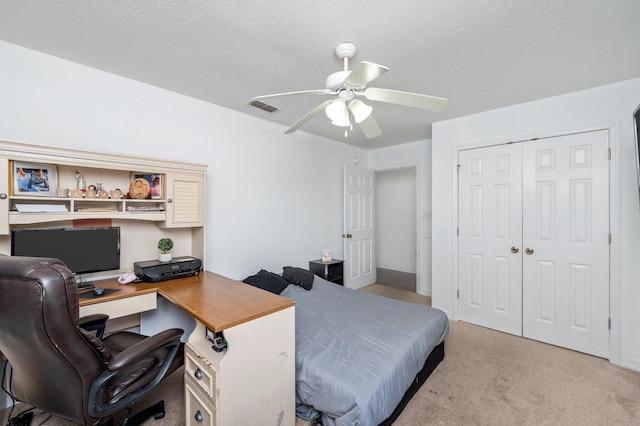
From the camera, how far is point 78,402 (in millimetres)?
1184

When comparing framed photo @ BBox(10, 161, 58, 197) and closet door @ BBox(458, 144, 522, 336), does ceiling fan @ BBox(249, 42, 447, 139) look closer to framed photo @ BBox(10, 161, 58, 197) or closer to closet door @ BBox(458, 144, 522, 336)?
framed photo @ BBox(10, 161, 58, 197)

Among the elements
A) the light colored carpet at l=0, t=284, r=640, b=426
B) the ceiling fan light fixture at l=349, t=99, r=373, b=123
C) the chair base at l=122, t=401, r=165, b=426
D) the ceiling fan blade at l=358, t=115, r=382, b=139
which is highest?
the ceiling fan light fixture at l=349, t=99, r=373, b=123

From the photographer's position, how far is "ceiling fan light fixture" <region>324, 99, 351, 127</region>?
1.77 meters

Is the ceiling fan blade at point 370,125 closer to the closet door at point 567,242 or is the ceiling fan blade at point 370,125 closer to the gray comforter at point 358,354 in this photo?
the gray comforter at point 358,354

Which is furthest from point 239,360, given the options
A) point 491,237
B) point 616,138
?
point 616,138

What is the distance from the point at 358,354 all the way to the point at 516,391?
1345 millimetres

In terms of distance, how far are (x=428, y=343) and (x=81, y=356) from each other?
213 cm

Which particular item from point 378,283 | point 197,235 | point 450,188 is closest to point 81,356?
point 197,235

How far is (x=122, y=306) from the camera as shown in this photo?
190cm

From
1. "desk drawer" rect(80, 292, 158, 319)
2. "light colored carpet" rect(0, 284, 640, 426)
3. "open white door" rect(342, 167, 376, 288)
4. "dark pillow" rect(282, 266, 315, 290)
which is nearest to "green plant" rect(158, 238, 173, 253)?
"desk drawer" rect(80, 292, 158, 319)

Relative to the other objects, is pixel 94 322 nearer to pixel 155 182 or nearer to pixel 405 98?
pixel 155 182

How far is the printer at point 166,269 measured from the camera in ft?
7.16

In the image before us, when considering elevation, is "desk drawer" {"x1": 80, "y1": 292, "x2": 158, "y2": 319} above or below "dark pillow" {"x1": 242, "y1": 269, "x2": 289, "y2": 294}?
above

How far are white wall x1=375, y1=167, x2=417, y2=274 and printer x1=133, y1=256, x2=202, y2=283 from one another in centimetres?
477
